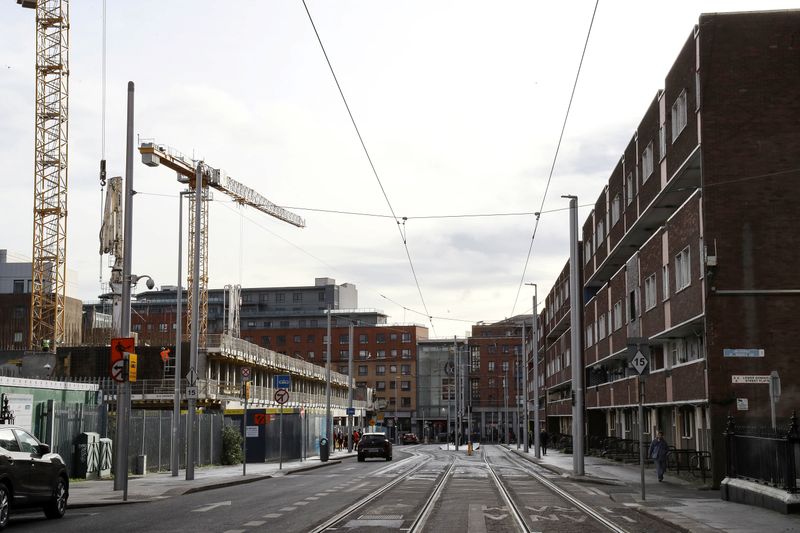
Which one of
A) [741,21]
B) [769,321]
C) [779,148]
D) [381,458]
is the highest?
[741,21]

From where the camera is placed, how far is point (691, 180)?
33.9m

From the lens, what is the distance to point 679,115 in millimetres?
32438

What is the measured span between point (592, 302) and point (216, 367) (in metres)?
26.2

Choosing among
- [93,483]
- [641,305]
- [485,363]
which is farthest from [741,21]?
[485,363]

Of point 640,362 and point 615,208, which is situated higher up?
point 615,208

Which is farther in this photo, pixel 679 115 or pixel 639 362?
pixel 679 115

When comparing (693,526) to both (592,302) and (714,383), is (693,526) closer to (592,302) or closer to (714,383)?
(714,383)

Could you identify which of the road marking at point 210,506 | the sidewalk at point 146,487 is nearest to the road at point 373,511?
the road marking at point 210,506

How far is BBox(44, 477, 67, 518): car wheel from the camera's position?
17891 mm

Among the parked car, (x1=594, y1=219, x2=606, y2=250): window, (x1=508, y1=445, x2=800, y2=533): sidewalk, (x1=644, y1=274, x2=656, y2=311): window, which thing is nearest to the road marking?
(x1=508, y1=445, x2=800, y2=533): sidewalk

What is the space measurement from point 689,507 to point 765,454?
1.97m

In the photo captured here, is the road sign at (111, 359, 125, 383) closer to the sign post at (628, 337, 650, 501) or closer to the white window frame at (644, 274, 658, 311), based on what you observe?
the sign post at (628, 337, 650, 501)

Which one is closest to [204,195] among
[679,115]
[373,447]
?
[373,447]

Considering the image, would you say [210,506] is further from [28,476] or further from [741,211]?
[741,211]
